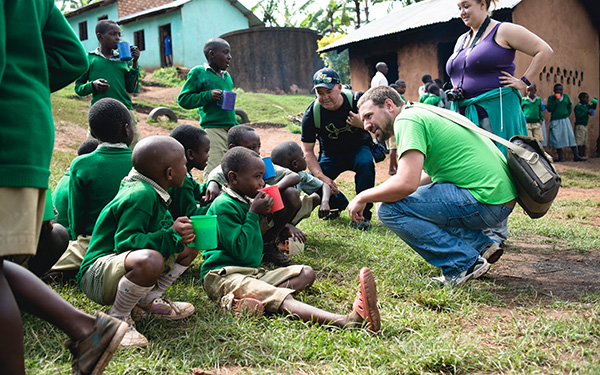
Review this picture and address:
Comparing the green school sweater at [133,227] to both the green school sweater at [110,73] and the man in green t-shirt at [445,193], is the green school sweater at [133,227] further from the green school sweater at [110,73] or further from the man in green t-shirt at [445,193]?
the green school sweater at [110,73]

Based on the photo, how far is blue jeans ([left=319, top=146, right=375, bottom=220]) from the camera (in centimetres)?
515

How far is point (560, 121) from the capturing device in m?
11.7

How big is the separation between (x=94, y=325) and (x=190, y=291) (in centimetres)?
125

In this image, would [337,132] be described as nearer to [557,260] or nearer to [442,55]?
[557,260]

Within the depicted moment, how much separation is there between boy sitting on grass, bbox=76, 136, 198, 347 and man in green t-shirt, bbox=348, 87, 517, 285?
1.15m

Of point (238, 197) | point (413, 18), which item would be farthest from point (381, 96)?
point (413, 18)

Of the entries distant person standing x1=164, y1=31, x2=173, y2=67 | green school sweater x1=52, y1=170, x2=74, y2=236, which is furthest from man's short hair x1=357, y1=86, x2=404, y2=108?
distant person standing x1=164, y1=31, x2=173, y2=67

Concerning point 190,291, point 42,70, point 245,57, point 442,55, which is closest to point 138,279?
point 190,291

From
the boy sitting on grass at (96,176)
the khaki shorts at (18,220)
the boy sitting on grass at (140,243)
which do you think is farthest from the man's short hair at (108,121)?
the khaki shorts at (18,220)

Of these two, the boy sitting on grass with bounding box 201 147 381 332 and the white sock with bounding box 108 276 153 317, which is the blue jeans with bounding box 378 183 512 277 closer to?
the boy sitting on grass with bounding box 201 147 381 332

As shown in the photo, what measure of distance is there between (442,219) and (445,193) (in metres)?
0.17

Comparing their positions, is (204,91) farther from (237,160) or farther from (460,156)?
(460,156)

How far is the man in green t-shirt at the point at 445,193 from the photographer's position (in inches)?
122

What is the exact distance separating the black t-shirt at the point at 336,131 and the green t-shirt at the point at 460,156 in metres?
1.96
